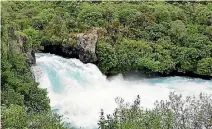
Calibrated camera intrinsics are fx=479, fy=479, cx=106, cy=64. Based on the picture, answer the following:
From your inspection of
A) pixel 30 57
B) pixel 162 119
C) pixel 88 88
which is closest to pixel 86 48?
pixel 88 88

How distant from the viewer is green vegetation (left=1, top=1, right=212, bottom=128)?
32.2 meters

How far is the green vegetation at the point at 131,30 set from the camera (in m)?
32.2

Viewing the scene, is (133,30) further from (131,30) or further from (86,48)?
(86,48)

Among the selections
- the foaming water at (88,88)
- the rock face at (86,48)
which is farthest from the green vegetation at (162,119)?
the rock face at (86,48)

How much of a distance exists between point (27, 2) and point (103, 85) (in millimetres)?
13167

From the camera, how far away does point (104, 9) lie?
3647 cm

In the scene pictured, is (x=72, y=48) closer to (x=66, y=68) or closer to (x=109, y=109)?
(x=66, y=68)

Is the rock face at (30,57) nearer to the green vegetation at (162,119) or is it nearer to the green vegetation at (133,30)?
the green vegetation at (133,30)

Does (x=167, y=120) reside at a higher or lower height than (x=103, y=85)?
higher

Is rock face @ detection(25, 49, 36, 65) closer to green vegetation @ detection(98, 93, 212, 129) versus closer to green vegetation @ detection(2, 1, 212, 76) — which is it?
green vegetation @ detection(2, 1, 212, 76)

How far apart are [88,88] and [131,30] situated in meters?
8.24

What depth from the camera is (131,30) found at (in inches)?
1398

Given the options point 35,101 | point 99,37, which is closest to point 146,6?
point 99,37

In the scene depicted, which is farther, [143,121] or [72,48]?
[72,48]
